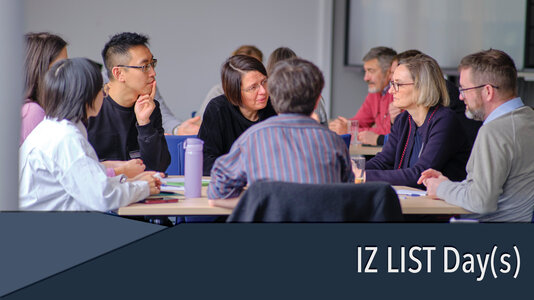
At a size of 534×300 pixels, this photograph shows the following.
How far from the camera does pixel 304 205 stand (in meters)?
2.06

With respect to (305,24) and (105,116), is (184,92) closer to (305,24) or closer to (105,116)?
(305,24)

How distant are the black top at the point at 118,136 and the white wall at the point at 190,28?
12.0ft

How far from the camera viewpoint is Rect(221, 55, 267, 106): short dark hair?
3428mm

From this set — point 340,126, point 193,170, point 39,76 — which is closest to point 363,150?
point 340,126

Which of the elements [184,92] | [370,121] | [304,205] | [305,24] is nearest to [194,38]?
[184,92]

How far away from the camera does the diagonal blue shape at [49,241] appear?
224cm

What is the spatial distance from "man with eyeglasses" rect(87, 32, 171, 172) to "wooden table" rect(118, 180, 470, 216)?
0.96 m

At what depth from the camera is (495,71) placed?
2.83 meters

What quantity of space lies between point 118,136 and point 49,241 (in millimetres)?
1333

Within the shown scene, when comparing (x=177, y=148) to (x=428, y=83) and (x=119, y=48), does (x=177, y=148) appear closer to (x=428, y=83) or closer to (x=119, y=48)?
(x=119, y=48)

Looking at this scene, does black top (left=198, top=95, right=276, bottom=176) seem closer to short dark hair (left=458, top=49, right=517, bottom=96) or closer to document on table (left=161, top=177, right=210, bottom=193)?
document on table (left=161, top=177, right=210, bottom=193)

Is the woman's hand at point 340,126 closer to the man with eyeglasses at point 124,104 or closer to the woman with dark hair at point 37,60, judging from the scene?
the man with eyeglasses at point 124,104

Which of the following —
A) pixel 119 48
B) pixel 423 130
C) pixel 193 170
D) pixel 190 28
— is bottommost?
pixel 193 170

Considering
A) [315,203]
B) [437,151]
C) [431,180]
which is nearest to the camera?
[315,203]
